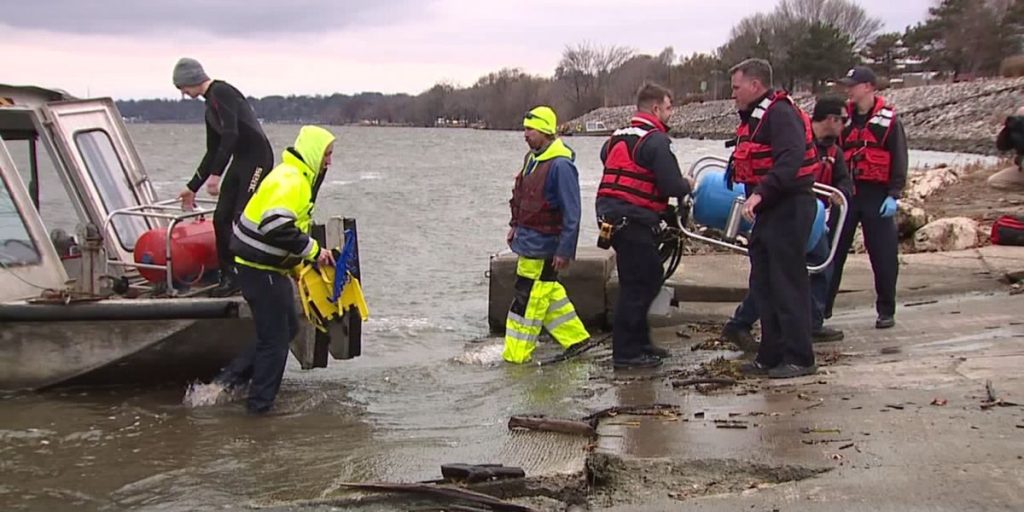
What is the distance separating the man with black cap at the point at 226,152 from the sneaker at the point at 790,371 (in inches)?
144

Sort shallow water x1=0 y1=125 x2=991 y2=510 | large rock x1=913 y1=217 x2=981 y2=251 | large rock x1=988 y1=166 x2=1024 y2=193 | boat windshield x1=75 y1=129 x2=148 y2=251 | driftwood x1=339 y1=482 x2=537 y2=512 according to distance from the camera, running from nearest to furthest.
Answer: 1. driftwood x1=339 y1=482 x2=537 y2=512
2. shallow water x1=0 y1=125 x2=991 y2=510
3. boat windshield x1=75 y1=129 x2=148 y2=251
4. large rock x1=913 y1=217 x2=981 y2=251
5. large rock x1=988 y1=166 x2=1024 y2=193

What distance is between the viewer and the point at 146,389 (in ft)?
24.1

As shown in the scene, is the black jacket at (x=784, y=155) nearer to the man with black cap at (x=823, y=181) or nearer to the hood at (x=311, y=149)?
the man with black cap at (x=823, y=181)

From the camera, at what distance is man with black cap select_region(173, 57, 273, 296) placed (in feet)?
24.2

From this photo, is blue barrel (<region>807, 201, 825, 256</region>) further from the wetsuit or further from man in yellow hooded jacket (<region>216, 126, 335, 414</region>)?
the wetsuit

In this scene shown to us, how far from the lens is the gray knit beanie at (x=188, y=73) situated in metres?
7.44

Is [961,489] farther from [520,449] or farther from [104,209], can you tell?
[104,209]

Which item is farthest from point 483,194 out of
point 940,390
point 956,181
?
point 940,390

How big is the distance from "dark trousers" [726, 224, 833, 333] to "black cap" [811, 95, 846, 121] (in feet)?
2.89

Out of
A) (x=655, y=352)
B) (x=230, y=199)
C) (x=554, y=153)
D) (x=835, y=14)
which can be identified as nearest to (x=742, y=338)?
(x=655, y=352)

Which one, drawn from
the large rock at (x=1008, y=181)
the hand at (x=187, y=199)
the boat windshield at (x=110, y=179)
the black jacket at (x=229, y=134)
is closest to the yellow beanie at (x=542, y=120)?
the black jacket at (x=229, y=134)

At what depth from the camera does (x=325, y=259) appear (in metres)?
6.50

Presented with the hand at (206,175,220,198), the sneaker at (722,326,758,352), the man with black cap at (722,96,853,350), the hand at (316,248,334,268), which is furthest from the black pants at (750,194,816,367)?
the hand at (206,175,220,198)

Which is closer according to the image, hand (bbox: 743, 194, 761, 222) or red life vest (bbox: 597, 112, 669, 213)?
hand (bbox: 743, 194, 761, 222)
